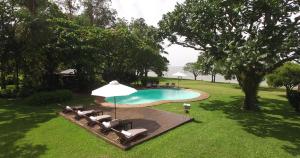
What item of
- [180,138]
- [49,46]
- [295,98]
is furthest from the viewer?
[49,46]

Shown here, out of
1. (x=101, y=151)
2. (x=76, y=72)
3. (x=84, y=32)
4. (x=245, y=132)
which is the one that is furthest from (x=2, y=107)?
(x=245, y=132)

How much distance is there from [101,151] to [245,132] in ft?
27.3

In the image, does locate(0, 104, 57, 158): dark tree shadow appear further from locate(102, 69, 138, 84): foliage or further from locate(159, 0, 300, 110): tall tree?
locate(102, 69, 138, 84): foliage

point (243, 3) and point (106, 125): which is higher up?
point (243, 3)

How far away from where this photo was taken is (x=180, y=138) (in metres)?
11.1

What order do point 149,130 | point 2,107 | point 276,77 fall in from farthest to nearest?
point 276,77, point 2,107, point 149,130

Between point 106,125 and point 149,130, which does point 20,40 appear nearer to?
point 106,125

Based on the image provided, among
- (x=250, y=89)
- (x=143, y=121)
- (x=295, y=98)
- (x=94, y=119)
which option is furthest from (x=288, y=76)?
(x=94, y=119)

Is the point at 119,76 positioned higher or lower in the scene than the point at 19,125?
higher

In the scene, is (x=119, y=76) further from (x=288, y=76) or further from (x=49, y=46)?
(x=288, y=76)

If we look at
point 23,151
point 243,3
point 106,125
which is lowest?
point 23,151

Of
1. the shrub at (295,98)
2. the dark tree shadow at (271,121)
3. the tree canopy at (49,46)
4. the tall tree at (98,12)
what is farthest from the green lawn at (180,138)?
the tall tree at (98,12)

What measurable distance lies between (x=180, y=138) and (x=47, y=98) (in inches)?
556

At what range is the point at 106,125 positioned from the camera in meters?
11.6
